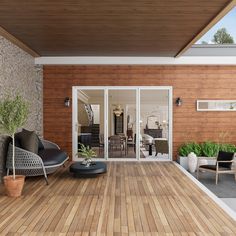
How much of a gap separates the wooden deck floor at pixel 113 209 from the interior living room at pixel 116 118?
2cm

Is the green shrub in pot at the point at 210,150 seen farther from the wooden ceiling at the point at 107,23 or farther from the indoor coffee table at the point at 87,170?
the indoor coffee table at the point at 87,170

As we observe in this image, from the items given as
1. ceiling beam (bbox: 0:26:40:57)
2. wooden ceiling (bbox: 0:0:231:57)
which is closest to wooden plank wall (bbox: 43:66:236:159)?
ceiling beam (bbox: 0:26:40:57)

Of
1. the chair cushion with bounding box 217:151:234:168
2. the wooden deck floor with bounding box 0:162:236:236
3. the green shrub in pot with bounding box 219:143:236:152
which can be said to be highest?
the green shrub in pot with bounding box 219:143:236:152

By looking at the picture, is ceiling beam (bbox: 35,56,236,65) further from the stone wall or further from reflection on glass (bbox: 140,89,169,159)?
reflection on glass (bbox: 140,89,169,159)

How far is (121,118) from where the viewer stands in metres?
9.12

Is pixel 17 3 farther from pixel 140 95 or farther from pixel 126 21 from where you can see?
pixel 140 95

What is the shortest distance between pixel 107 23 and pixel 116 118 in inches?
153

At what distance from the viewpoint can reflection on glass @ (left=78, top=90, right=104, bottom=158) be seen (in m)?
9.02

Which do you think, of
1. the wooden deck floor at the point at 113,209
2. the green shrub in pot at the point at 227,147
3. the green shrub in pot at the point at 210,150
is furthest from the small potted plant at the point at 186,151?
the wooden deck floor at the point at 113,209

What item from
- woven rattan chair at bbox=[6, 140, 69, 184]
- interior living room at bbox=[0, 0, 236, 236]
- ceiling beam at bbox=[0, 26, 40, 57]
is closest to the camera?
interior living room at bbox=[0, 0, 236, 236]

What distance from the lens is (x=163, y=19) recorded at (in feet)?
17.8

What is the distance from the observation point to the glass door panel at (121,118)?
906cm

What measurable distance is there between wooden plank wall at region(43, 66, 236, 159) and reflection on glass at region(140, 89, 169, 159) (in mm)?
270

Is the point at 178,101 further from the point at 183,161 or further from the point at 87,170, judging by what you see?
the point at 87,170
